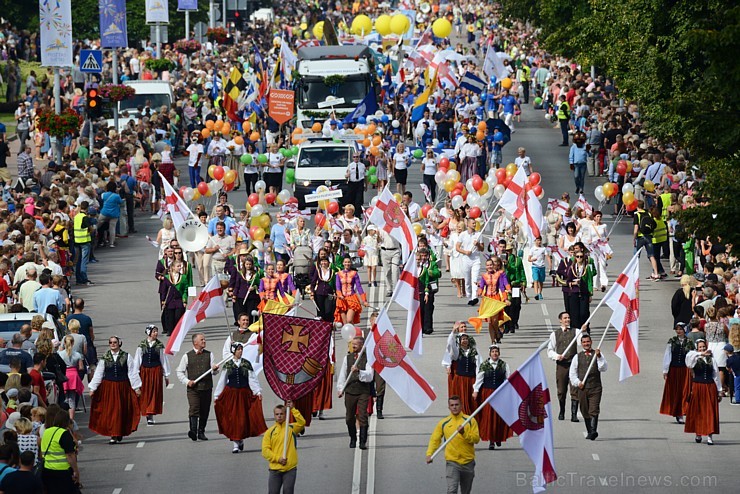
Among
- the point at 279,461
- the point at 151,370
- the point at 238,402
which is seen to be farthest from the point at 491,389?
the point at 279,461

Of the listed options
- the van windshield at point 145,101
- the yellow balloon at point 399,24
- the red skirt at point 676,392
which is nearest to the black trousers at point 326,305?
the red skirt at point 676,392

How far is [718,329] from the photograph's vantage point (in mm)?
24828

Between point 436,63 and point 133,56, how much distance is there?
18.6 m

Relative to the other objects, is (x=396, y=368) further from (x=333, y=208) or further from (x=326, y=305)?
(x=333, y=208)

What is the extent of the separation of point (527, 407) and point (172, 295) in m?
10.5

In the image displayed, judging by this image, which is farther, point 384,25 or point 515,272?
point 384,25

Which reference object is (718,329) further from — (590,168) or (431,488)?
(590,168)

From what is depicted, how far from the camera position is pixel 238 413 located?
72.9ft

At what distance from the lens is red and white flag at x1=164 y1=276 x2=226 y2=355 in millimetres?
23391

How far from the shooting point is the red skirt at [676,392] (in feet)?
76.5

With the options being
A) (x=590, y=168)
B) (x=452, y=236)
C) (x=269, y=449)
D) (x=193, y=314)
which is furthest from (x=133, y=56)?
(x=269, y=449)

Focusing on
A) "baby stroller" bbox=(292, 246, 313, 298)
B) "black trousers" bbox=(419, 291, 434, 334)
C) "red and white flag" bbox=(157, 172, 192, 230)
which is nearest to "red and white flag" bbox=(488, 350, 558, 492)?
"black trousers" bbox=(419, 291, 434, 334)

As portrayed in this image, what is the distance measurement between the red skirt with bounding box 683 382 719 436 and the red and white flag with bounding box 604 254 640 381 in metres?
0.81

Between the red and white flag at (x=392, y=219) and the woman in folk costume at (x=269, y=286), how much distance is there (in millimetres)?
2339
